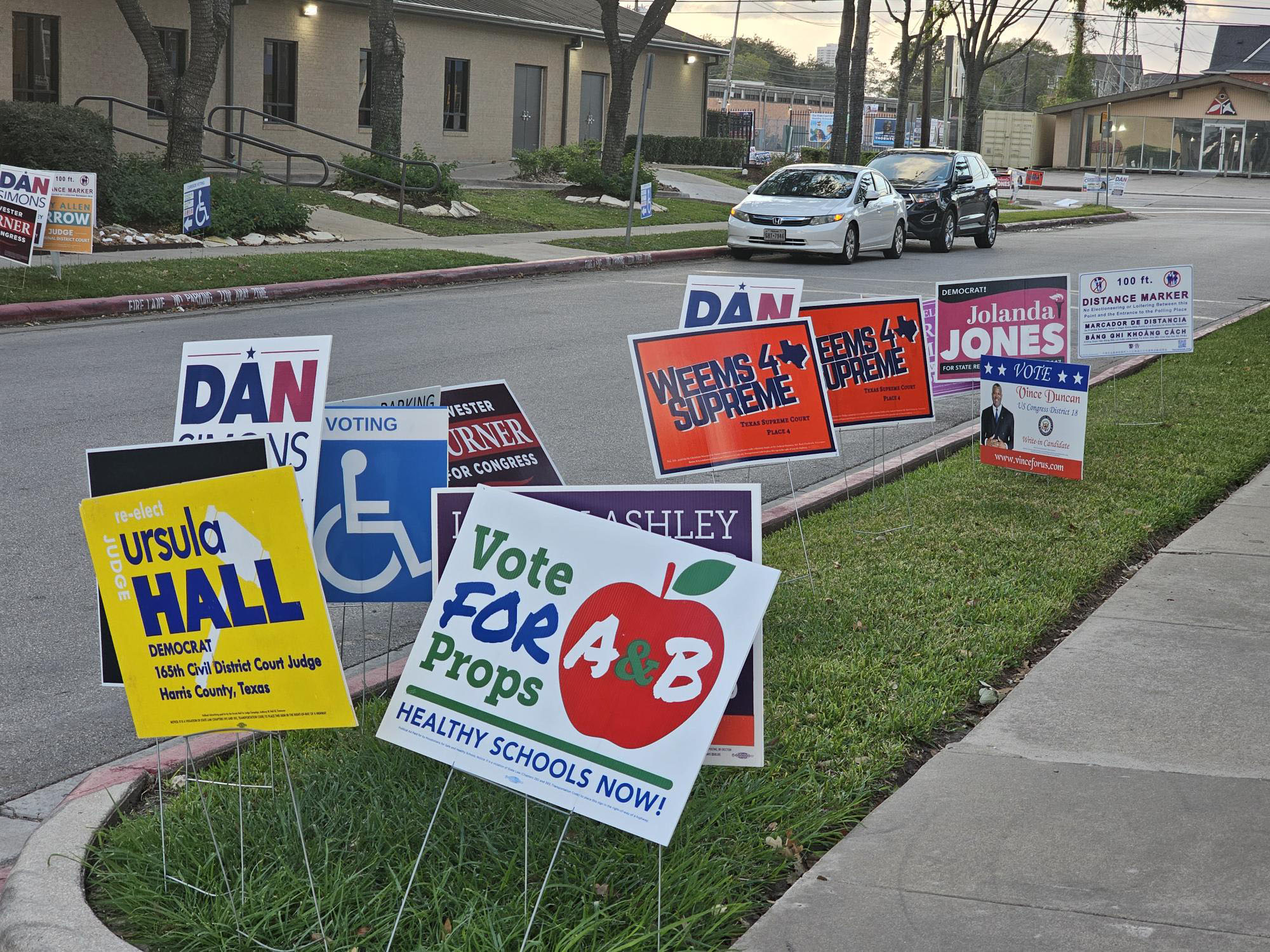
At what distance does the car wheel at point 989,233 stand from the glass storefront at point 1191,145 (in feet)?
145

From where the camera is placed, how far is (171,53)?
29078mm

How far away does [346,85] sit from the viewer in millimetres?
32469

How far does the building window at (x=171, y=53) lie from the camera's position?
28.5m

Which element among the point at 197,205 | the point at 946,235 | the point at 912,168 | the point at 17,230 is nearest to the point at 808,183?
the point at 946,235

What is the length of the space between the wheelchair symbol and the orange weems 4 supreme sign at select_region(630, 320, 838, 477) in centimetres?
155

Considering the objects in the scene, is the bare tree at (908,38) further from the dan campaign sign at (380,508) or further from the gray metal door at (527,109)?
the dan campaign sign at (380,508)

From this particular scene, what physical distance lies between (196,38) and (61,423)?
12922 mm

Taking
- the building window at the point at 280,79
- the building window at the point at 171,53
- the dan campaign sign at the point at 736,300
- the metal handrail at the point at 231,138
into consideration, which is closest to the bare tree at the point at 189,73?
the metal handrail at the point at 231,138

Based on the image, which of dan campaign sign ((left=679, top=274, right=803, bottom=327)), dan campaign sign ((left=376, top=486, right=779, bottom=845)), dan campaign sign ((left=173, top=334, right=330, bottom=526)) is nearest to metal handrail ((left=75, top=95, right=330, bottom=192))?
dan campaign sign ((left=679, top=274, right=803, bottom=327))

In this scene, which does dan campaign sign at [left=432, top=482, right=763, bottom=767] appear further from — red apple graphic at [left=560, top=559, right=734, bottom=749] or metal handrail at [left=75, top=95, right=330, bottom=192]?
metal handrail at [left=75, top=95, right=330, bottom=192]

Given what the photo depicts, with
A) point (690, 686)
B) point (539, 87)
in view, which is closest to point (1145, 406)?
point (690, 686)

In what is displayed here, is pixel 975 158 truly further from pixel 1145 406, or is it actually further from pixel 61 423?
pixel 61 423

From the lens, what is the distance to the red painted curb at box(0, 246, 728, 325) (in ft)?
45.9

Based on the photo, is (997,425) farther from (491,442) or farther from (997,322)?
(491,442)
